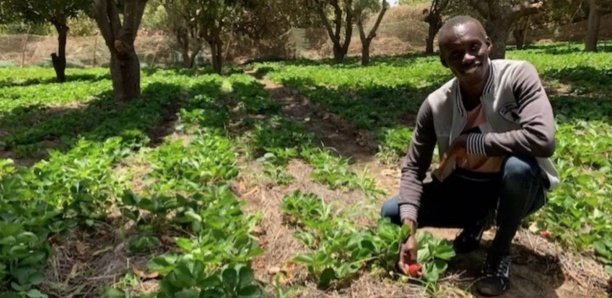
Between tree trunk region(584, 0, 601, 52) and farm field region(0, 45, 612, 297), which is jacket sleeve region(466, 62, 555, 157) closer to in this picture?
farm field region(0, 45, 612, 297)

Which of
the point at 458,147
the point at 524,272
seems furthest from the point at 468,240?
the point at 458,147

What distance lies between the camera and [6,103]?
1095 cm

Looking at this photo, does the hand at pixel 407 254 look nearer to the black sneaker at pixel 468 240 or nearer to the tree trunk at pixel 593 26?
the black sneaker at pixel 468 240

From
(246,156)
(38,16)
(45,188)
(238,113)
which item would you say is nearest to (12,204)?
(45,188)

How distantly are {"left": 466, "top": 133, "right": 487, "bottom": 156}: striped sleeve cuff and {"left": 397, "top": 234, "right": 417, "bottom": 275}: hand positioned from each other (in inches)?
20.5

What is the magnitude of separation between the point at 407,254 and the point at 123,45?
879 centimetres

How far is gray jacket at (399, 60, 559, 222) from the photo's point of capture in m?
2.50

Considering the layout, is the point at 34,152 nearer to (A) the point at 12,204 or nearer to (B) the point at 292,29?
(A) the point at 12,204

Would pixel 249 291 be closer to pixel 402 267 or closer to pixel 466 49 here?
pixel 402 267

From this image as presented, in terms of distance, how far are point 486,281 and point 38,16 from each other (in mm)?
18253

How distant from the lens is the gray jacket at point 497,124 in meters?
2.50

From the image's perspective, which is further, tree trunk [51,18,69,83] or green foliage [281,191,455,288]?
tree trunk [51,18,69,83]

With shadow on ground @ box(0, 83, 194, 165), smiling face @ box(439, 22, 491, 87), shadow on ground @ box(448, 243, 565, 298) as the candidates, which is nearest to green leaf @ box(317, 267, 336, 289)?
shadow on ground @ box(448, 243, 565, 298)

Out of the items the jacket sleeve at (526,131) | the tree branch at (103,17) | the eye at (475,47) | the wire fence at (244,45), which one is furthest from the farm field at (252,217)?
the wire fence at (244,45)
